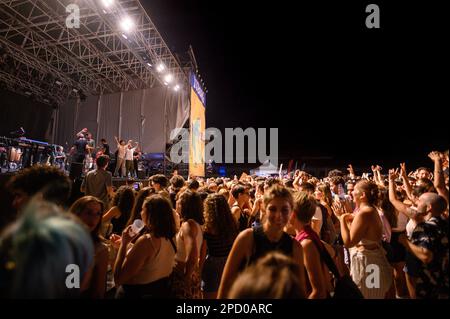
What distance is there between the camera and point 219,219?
8.93 ft

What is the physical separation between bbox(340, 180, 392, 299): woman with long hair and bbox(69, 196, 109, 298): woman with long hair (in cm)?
219

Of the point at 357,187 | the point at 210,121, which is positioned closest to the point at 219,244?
the point at 357,187

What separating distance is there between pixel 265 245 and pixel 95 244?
121 cm

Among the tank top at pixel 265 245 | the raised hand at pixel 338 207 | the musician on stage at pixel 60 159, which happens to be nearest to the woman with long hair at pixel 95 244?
the tank top at pixel 265 245

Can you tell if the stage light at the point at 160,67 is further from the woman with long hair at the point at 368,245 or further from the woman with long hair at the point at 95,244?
the woman with long hair at the point at 368,245

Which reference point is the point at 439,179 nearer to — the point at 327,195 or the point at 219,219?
the point at 219,219

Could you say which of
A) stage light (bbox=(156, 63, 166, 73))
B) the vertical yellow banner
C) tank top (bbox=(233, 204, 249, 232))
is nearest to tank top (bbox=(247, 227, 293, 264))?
tank top (bbox=(233, 204, 249, 232))

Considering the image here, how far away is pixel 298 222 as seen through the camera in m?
2.13

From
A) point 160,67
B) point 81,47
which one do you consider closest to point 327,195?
point 160,67

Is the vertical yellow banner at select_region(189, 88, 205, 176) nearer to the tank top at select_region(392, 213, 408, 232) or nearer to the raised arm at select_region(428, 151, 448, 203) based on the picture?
the tank top at select_region(392, 213, 408, 232)

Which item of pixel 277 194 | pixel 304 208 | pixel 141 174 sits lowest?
pixel 304 208

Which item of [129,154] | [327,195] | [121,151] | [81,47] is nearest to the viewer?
[327,195]

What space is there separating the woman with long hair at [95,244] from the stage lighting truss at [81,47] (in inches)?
333

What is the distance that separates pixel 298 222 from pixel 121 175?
913 centimetres
